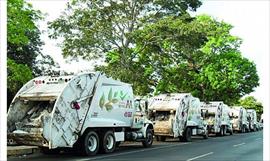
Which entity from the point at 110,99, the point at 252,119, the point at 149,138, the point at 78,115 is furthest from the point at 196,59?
the point at 78,115

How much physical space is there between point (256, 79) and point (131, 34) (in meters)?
18.9

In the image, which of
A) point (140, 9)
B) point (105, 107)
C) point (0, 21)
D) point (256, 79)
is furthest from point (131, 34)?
point (256, 79)

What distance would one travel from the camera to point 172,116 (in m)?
22.2

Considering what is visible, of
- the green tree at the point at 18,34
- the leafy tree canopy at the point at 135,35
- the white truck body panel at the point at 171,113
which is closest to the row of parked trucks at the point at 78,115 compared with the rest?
the green tree at the point at 18,34

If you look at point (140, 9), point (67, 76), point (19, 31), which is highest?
point (140, 9)

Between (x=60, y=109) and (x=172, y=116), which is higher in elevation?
(x=60, y=109)

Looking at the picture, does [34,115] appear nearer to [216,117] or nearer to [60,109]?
[60,109]

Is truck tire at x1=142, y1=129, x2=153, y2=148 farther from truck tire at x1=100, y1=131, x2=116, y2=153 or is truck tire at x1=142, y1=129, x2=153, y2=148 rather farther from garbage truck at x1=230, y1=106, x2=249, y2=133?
garbage truck at x1=230, y1=106, x2=249, y2=133

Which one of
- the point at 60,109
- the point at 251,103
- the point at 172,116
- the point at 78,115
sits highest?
the point at 251,103

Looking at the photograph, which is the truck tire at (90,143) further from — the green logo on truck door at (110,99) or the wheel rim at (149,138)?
the wheel rim at (149,138)

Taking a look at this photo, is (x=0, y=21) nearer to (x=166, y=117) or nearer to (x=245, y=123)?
(x=166, y=117)

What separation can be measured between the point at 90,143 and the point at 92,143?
91 millimetres

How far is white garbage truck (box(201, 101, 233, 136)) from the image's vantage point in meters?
30.6

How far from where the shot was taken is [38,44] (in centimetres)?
2152
